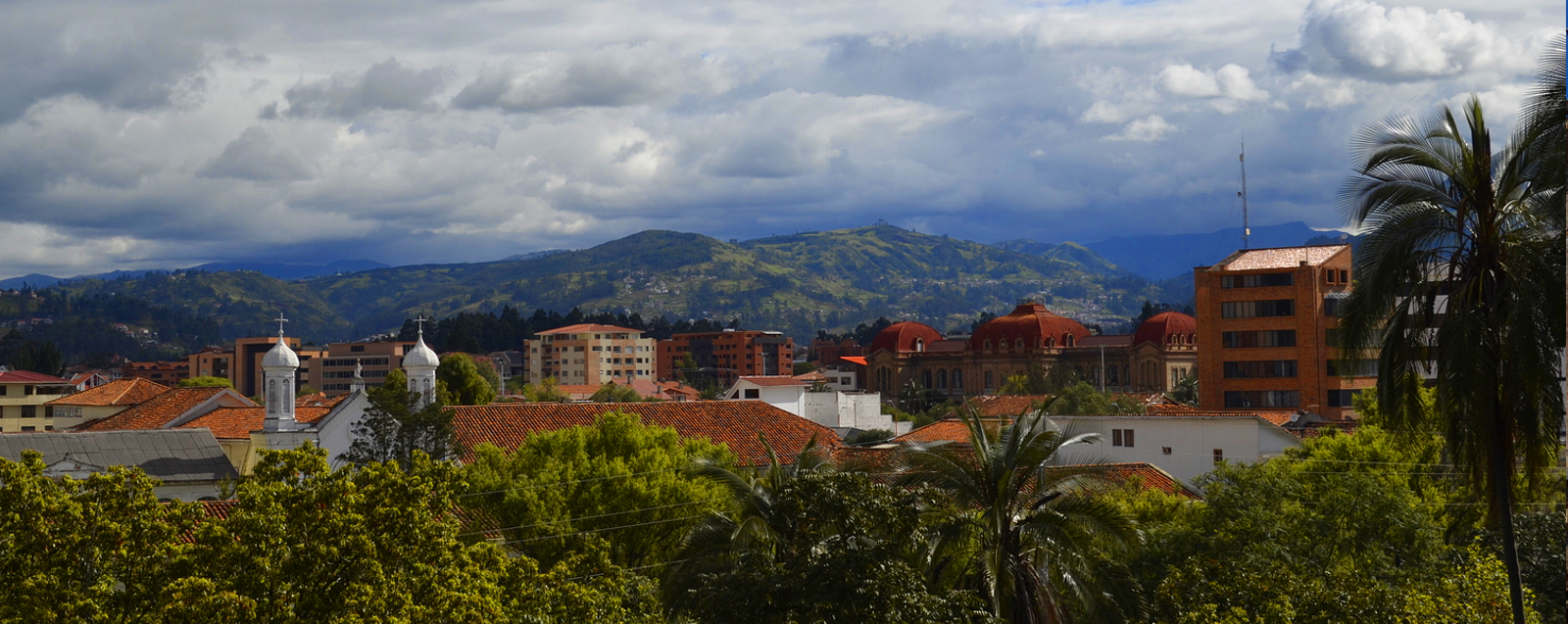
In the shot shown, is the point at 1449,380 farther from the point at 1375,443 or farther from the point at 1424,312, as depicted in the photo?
the point at 1375,443

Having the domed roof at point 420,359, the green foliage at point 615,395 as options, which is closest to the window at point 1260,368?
the green foliage at point 615,395

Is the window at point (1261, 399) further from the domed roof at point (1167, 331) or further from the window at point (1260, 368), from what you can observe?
the domed roof at point (1167, 331)

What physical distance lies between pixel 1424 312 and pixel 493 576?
12333mm

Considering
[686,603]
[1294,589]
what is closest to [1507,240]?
[1294,589]

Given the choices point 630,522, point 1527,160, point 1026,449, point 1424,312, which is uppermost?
point 1527,160

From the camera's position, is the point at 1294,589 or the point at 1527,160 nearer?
the point at 1527,160

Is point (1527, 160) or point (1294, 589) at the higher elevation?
point (1527, 160)

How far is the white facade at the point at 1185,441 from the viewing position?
48.9 m

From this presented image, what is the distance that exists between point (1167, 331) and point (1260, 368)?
5648cm

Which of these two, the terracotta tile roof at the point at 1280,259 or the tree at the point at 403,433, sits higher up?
the terracotta tile roof at the point at 1280,259

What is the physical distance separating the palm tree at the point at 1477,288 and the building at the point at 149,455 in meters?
40.3

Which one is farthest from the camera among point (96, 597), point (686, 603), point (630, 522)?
point (630, 522)

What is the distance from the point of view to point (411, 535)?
56.9ft

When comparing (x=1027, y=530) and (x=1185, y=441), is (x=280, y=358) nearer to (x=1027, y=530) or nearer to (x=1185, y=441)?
(x=1185, y=441)
